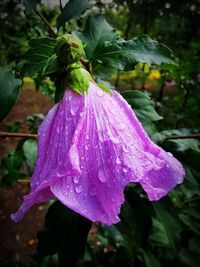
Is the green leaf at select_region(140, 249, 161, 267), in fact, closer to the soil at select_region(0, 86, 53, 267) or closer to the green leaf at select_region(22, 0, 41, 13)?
the green leaf at select_region(22, 0, 41, 13)

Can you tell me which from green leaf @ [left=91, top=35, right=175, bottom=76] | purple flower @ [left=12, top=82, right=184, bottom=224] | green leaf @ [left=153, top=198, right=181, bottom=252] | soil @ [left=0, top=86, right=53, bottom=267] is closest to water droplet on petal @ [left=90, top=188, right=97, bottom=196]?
purple flower @ [left=12, top=82, right=184, bottom=224]

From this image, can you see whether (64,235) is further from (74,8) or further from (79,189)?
(74,8)

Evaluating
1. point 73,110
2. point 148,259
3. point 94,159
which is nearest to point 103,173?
point 94,159

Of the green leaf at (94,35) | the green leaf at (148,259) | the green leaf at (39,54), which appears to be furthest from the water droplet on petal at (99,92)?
the green leaf at (148,259)

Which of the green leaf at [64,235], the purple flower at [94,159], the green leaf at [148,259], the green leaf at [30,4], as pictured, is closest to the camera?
the purple flower at [94,159]

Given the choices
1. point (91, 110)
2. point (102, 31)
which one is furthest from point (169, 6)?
point (91, 110)

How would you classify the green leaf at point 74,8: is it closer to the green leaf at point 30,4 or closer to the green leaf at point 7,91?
the green leaf at point 30,4
